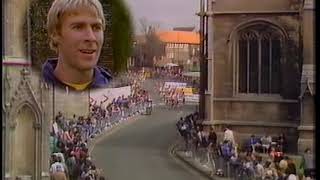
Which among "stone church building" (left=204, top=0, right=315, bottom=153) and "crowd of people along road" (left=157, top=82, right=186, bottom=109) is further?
"crowd of people along road" (left=157, top=82, right=186, bottom=109)

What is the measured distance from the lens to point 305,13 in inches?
125

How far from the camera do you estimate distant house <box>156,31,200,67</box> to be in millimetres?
3432

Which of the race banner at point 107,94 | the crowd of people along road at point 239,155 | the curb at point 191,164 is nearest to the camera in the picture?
the crowd of people along road at point 239,155

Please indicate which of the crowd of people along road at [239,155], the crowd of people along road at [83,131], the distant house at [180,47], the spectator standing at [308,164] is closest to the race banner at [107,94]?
the crowd of people along road at [83,131]

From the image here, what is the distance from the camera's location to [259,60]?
3.48m

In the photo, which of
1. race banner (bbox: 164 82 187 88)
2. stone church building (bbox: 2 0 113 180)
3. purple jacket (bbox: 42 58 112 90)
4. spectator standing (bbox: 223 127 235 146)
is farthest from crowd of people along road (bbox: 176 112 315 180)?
stone church building (bbox: 2 0 113 180)

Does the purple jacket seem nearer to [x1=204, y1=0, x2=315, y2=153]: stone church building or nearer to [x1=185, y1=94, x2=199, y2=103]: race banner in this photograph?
[x1=185, y1=94, x2=199, y2=103]: race banner

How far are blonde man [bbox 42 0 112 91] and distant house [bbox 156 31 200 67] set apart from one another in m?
0.36

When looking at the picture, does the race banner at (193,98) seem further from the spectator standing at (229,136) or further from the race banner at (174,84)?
the spectator standing at (229,136)

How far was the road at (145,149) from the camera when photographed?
133 inches

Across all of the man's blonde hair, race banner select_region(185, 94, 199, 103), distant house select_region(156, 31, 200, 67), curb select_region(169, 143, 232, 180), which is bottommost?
curb select_region(169, 143, 232, 180)

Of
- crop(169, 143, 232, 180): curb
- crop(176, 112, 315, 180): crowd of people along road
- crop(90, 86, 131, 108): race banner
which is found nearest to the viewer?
crop(176, 112, 315, 180): crowd of people along road

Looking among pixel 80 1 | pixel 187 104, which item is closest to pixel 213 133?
pixel 187 104

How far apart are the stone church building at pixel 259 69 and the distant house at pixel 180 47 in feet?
0.29
